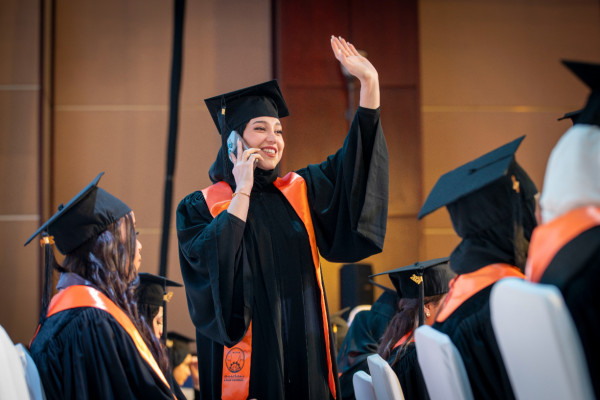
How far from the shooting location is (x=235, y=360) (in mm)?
2541

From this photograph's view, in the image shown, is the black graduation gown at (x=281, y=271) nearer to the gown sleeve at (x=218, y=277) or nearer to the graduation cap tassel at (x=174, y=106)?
the gown sleeve at (x=218, y=277)

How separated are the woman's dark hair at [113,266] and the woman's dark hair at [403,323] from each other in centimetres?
113

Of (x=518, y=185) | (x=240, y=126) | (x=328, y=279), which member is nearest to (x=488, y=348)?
(x=518, y=185)

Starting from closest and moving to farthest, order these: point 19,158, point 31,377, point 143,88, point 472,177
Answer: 1. point 472,177
2. point 31,377
3. point 19,158
4. point 143,88

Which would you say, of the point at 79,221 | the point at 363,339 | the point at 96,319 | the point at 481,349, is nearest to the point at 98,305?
the point at 96,319

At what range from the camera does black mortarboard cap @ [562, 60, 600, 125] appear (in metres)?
1.37

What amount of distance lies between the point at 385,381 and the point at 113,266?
1.26 metres

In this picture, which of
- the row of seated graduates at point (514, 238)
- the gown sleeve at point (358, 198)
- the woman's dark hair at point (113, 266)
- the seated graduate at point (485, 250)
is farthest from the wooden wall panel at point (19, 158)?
the seated graduate at point (485, 250)

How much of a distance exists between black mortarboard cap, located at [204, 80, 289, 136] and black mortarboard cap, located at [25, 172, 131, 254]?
622 mm

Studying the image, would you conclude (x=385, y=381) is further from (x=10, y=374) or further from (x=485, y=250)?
(x=10, y=374)

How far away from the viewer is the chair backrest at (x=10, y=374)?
1.84 m

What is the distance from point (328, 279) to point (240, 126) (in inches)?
122

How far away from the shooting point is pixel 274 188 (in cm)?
282

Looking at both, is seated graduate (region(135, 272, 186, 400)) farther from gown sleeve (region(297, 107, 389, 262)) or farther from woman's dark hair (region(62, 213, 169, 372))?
gown sleeve (region(297, 107, 389, 262))
